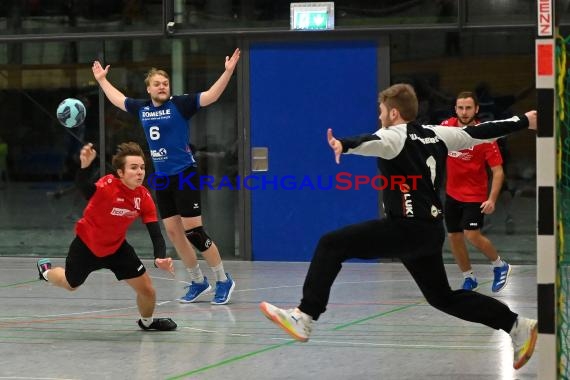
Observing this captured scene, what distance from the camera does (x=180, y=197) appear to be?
419 inches

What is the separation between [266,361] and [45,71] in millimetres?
8564

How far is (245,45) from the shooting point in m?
14.6

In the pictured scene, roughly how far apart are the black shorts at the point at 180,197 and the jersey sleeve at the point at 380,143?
374 centimetres

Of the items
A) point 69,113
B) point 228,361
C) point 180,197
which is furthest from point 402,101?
point 69,113

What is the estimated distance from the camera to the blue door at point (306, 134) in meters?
14.3

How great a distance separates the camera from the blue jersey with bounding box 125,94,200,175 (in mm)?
10719

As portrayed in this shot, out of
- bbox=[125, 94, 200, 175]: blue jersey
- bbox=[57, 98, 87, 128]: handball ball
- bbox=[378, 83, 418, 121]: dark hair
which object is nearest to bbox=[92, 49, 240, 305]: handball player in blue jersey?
bbox=[125, 94, 200, 175]: blue jersey

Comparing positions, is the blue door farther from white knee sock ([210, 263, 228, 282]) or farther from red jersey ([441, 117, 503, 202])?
white knee sock ([210, 263, 228, 282])

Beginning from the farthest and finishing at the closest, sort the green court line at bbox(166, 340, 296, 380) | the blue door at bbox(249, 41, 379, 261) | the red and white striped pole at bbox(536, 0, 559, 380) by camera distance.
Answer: the blue door at bbox(249, 41, 379, 261) → the green court line at bbox(166, 340, 296, 380) → the red and white striped pole at bbox(536, 0, 559, 380)

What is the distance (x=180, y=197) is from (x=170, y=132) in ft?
1.97

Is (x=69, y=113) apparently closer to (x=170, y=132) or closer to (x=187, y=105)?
(x=170, y=132)

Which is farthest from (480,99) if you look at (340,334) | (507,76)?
(340,334)

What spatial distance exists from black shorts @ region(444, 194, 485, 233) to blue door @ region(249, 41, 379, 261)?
10.1 ft

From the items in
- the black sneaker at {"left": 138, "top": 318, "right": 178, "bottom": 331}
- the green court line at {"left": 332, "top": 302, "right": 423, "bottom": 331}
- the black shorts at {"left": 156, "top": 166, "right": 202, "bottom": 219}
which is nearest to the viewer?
the black sneaker at {"left": 138, "top": 318, "right": 178, "bottom": 331}
